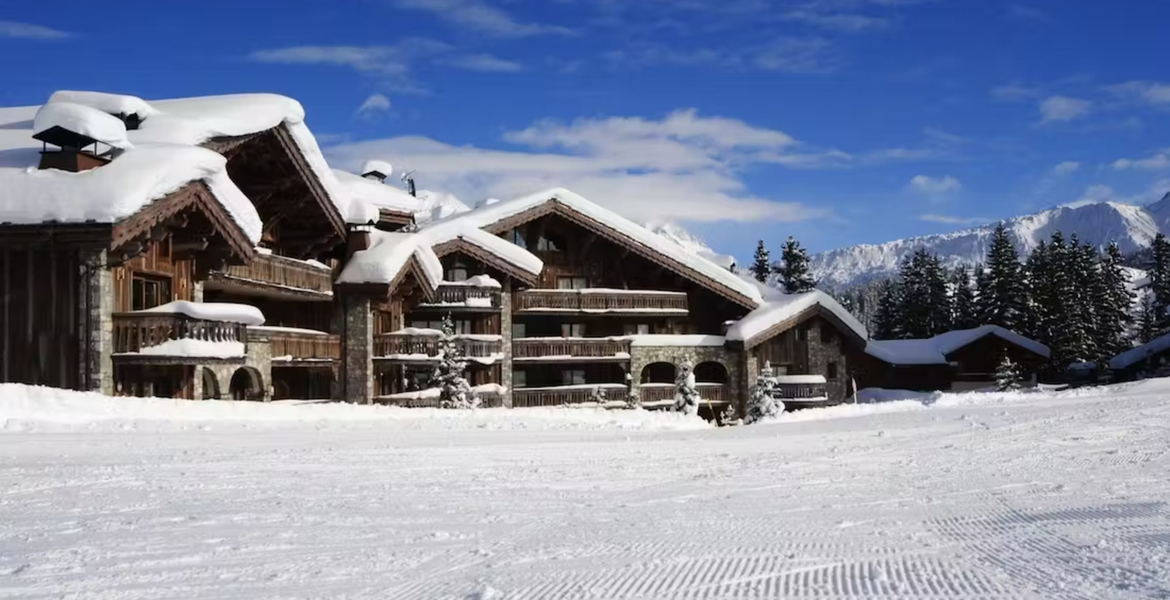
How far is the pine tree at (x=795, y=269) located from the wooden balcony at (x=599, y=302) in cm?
3054

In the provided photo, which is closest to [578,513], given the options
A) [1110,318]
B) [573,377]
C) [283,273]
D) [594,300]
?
[283,273]

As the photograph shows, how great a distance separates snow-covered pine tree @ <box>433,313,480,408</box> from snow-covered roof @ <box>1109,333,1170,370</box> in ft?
131

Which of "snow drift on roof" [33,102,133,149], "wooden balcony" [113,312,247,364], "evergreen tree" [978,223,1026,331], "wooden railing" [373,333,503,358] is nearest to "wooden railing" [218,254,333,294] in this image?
"wooden railing" [373,333,503,358]

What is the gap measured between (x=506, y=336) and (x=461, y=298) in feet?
8.63

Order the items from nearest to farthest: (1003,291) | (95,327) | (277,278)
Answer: (95,327) → (277,278) → (1003,291)

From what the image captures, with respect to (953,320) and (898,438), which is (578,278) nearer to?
(898,438)

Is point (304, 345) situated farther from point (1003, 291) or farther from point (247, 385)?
point (1003, 291)

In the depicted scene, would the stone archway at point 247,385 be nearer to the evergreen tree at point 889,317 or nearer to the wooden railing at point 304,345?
the wooden railing at point 304,345

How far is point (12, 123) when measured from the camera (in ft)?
86.7

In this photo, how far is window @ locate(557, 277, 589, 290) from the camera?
44.8m

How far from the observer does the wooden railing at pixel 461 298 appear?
38156 mm

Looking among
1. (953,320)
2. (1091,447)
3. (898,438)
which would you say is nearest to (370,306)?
(898,438)

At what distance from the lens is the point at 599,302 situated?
43.2m

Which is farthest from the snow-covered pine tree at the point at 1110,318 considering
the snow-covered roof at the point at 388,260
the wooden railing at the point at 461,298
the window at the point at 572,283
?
the snow-covered roof at the point at 388,260
